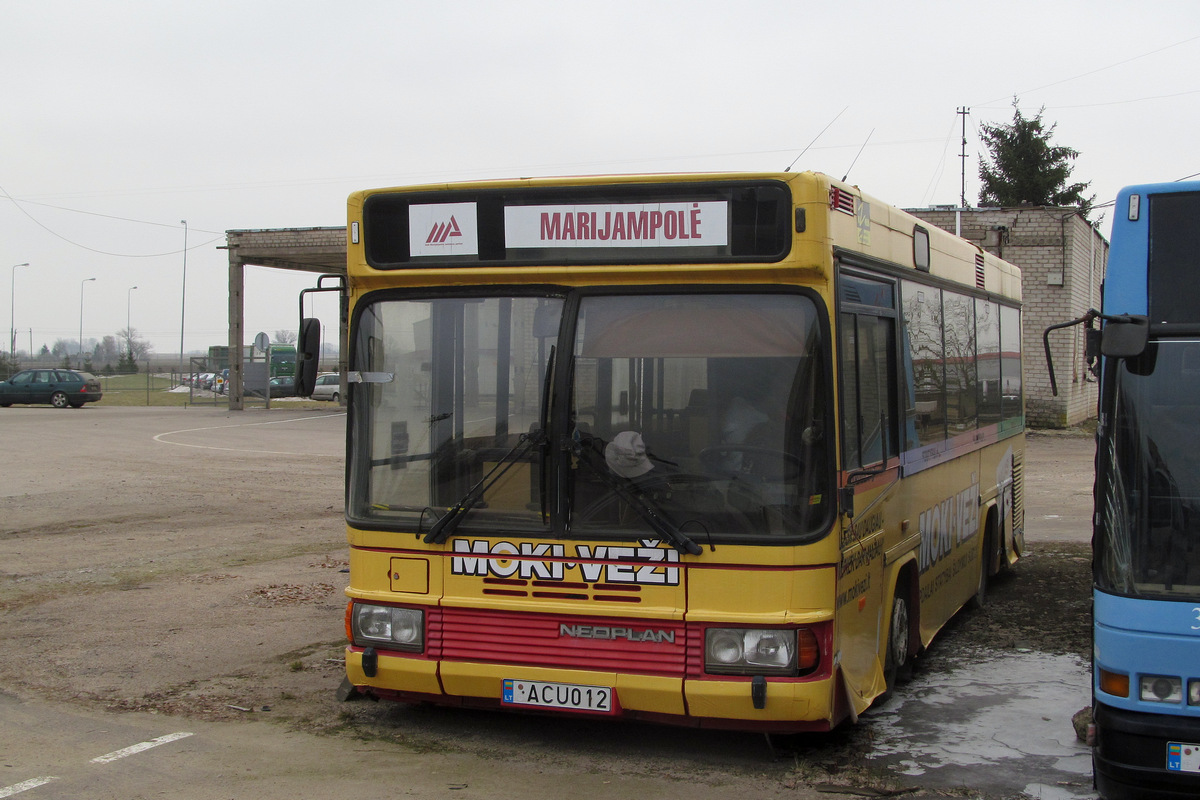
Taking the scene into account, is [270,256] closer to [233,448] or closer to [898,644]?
[233,448]

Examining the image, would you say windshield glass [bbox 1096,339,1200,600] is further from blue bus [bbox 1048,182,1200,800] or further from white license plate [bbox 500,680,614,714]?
white license plate [bbox 500,680,614,714]

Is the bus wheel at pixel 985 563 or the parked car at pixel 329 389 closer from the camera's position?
the bus wheel at pixel 985 563

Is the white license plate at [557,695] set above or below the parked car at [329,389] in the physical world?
below

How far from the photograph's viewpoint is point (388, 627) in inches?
225

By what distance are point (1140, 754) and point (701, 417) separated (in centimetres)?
221

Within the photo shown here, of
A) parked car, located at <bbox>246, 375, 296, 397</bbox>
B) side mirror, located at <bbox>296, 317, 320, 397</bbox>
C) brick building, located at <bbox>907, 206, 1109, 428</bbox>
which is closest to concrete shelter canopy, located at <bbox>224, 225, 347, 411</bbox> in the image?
parked car, located at <bbox>246, 375, 296, 397</bbox>

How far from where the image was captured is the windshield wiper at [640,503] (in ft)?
17.0

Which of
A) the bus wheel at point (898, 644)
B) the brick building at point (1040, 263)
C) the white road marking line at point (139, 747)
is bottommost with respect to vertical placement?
the white road marking line at point (139, 747)

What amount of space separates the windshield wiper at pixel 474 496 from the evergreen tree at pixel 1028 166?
155 feet

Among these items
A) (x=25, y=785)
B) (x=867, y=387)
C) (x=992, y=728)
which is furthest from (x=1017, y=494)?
(x=25, y=785)

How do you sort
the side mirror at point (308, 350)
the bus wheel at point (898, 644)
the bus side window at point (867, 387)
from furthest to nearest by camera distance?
the bus wheel at point (898, 644)
the side mirror at point (308, 350)
the bus side window at point (867, 387)

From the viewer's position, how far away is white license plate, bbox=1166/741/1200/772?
428cm

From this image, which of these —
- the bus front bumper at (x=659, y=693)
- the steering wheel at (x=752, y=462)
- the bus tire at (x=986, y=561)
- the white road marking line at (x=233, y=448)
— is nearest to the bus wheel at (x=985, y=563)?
the bus tire at (x=986, y=561)

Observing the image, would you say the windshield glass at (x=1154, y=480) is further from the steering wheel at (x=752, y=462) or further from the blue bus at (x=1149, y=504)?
the steering wheel at (x=752, y=462)
